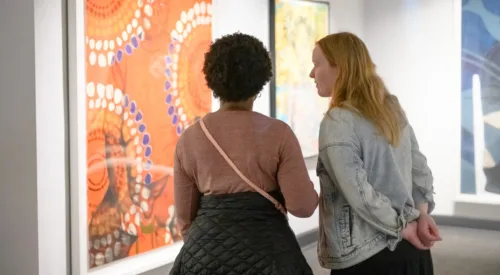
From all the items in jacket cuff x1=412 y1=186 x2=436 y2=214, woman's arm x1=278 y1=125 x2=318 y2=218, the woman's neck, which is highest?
the woman's neck

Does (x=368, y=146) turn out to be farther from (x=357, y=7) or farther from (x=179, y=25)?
(x=357, y=7)

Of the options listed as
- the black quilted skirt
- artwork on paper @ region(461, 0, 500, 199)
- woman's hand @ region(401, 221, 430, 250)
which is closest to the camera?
the black quilted skirt

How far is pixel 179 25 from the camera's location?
3.49 m

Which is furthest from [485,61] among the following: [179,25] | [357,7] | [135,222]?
[135,222]

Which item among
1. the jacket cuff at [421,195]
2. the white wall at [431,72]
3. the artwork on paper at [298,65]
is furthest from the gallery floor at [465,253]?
the jacket cuff at [421,195]

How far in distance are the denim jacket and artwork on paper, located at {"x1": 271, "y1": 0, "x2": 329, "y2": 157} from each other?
103 inches

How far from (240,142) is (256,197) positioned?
0.52 ft

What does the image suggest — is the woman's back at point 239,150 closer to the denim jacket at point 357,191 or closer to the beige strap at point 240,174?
the beige strap at point 240,174

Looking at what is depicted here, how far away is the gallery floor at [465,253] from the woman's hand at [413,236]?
2251 mm

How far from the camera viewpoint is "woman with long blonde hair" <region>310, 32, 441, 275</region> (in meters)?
1.92

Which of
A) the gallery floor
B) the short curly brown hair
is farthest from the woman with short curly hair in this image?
the gallery floor

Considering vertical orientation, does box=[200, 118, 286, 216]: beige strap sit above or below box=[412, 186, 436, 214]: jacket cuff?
above

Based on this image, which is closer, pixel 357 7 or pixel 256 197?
pixel 256 197

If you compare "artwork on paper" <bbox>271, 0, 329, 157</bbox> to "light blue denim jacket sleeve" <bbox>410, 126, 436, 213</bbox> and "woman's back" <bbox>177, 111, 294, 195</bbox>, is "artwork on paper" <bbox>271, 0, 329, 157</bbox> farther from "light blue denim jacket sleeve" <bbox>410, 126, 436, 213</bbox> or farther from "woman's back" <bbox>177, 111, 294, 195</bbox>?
"woman's back" <bbox>177, 111, 294, 195</bbox>
